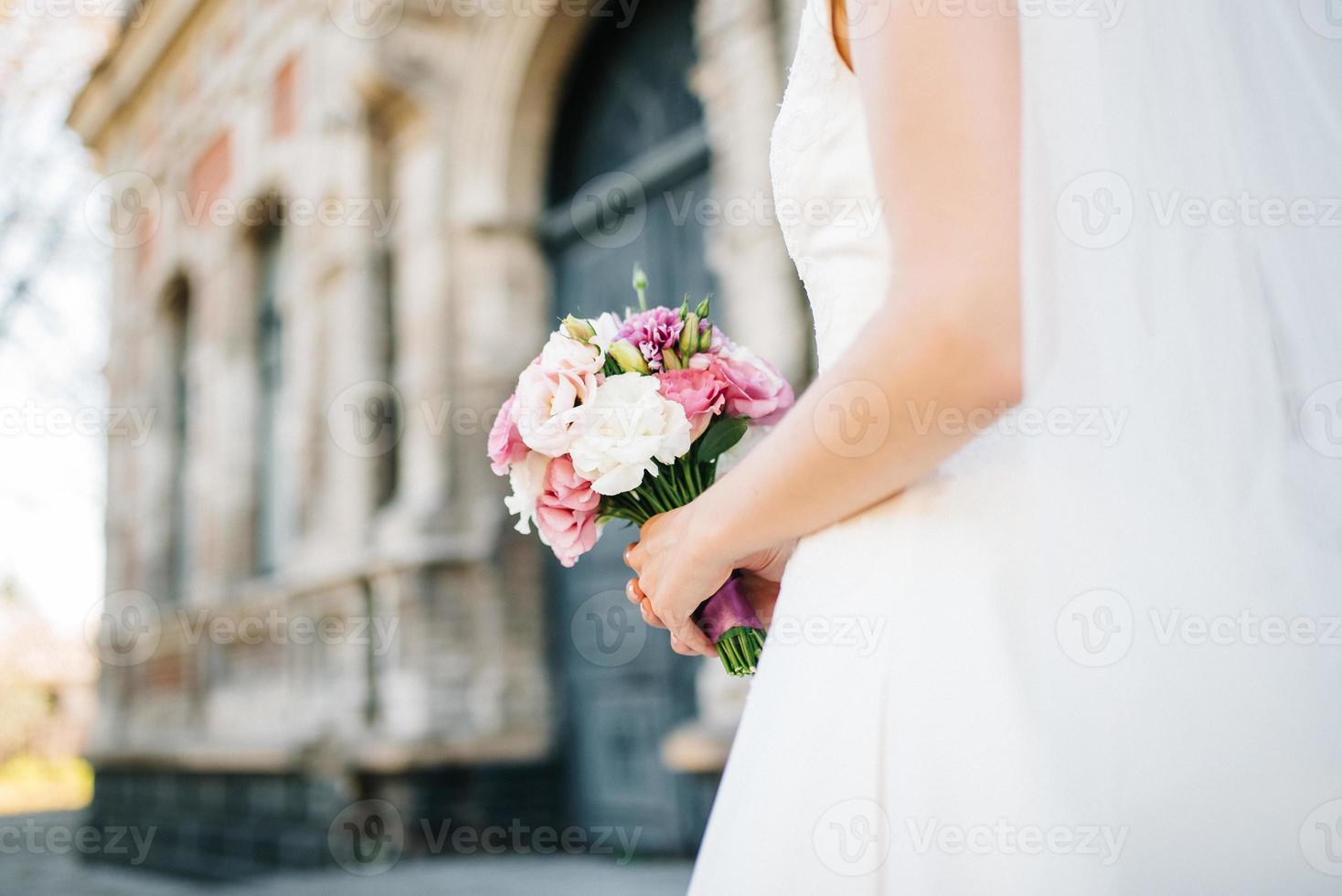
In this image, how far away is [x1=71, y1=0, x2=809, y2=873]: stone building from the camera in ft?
18.2

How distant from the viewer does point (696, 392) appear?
1.35 meters

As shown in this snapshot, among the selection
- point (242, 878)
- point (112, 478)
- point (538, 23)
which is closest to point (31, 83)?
point (112, 478)

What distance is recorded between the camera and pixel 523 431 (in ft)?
4.30

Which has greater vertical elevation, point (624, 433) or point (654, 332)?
point (654, 332)

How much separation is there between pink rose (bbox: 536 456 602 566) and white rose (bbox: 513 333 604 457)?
0.12 ft

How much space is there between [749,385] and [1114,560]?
0.58 metres

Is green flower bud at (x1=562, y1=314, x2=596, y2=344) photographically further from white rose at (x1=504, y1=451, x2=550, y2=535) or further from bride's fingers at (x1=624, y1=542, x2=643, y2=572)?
bride's fingers at (x1=624, y1=542, x2=643, y2=572)

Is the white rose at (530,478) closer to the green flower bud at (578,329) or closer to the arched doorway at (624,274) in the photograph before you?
the green flower bud at (578,329)

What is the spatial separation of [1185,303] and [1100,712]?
39 cm

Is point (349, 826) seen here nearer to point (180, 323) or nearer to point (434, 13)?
point (434, 13)

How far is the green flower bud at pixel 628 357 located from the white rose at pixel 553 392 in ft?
0.14

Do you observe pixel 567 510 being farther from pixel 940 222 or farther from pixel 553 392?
pixel 940 222

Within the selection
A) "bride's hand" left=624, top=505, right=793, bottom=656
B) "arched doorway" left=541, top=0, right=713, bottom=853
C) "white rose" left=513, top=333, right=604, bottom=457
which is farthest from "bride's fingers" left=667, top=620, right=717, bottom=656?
"arched doorway" left=541, top=0, right=713, bottom=853

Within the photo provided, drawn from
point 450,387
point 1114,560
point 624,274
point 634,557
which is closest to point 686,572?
point 634,557
